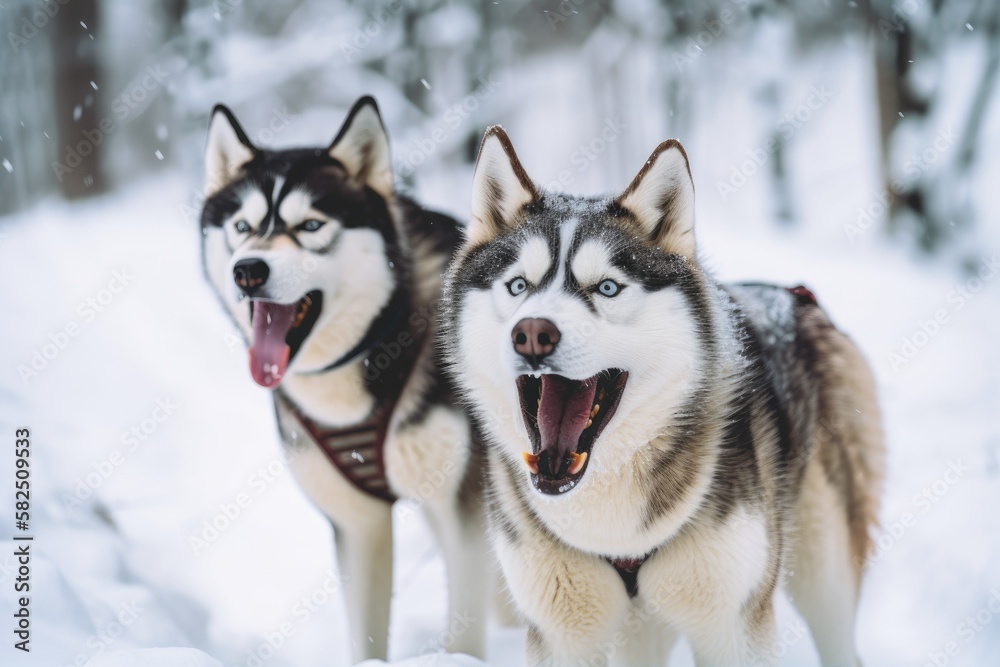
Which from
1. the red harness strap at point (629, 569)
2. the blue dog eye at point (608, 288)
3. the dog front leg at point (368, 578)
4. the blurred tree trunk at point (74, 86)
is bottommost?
the dog front leg at point (368, 578)

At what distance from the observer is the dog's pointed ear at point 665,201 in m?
2.12

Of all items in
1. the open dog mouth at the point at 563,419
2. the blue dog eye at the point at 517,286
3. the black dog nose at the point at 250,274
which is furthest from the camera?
the black dog nose at the point at 250,274

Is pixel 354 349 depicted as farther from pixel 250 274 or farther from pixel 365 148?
pixel 365 148

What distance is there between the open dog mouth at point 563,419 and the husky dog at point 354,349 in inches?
34.8

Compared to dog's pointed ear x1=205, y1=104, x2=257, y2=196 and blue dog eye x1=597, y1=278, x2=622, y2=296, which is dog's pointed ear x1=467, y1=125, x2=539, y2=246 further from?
dog's pointed ear x1=205, y1=104, x2=257, y2=196

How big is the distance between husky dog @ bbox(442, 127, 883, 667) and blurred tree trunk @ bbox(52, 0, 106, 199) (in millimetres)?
5028

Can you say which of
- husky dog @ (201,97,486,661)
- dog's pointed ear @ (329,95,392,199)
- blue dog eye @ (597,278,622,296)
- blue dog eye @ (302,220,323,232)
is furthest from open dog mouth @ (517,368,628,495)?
dog's pointed ear @ (329,95,392,199)

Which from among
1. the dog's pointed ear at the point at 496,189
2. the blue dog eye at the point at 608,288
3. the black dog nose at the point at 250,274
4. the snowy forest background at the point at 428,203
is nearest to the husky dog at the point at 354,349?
the black dog nose at the point at 250,274

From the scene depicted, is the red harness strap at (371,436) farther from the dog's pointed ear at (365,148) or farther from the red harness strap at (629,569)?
the red harness strap at (629,569)

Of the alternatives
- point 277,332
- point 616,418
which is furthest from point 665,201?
point 277,332

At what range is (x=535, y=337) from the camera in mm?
1828

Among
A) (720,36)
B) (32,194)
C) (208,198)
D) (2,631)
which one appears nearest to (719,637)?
(208,198)

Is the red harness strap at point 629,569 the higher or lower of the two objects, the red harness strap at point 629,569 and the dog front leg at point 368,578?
Answer: the higher

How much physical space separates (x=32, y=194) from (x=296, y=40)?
222 centimetres
